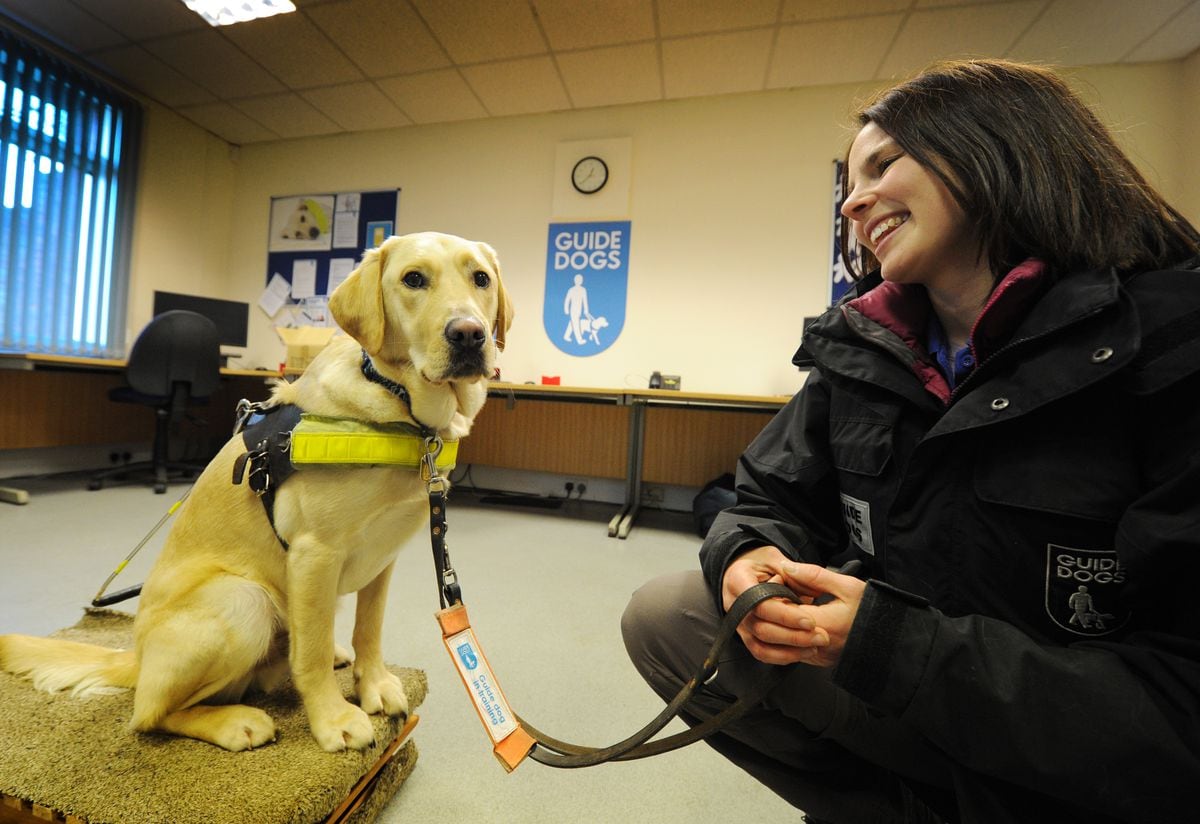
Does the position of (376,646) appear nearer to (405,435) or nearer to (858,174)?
(405,435)

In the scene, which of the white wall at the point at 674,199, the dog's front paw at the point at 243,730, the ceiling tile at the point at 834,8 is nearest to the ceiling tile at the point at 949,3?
the ceiling tile at the point at 834,8

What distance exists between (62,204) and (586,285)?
3.87 metres

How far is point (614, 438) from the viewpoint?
156 inches

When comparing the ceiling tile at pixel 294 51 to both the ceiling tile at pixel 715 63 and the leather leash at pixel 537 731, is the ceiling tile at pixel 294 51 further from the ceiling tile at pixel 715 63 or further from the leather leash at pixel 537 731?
the leather leash at pixel 537 731

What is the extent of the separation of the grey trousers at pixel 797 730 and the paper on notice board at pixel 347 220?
4.71 m

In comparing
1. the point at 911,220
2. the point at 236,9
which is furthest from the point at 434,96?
the point at 911,220

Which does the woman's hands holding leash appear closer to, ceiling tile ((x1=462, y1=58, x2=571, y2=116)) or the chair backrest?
ceiling tile ((x1=462, y1=58, x2=571, y2=116))

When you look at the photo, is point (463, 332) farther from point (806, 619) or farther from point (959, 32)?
point (959, 32)

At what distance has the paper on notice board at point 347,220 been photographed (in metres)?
4.52

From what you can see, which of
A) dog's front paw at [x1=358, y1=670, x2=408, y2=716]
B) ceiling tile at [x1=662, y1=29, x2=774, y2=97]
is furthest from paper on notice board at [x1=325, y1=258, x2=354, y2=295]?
dog's front paw at [x1=358, y1=670, x2=408, y2=716]

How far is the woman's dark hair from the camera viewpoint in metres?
0.63

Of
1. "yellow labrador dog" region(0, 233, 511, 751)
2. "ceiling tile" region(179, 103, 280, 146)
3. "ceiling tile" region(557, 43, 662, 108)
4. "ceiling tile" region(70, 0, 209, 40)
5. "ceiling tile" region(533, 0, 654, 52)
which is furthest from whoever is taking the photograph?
"ceiling tile" region(179, 103, 280, 146)

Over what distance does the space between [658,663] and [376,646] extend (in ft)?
1.82

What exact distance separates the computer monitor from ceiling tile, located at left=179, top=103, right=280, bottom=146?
5.11 feet
